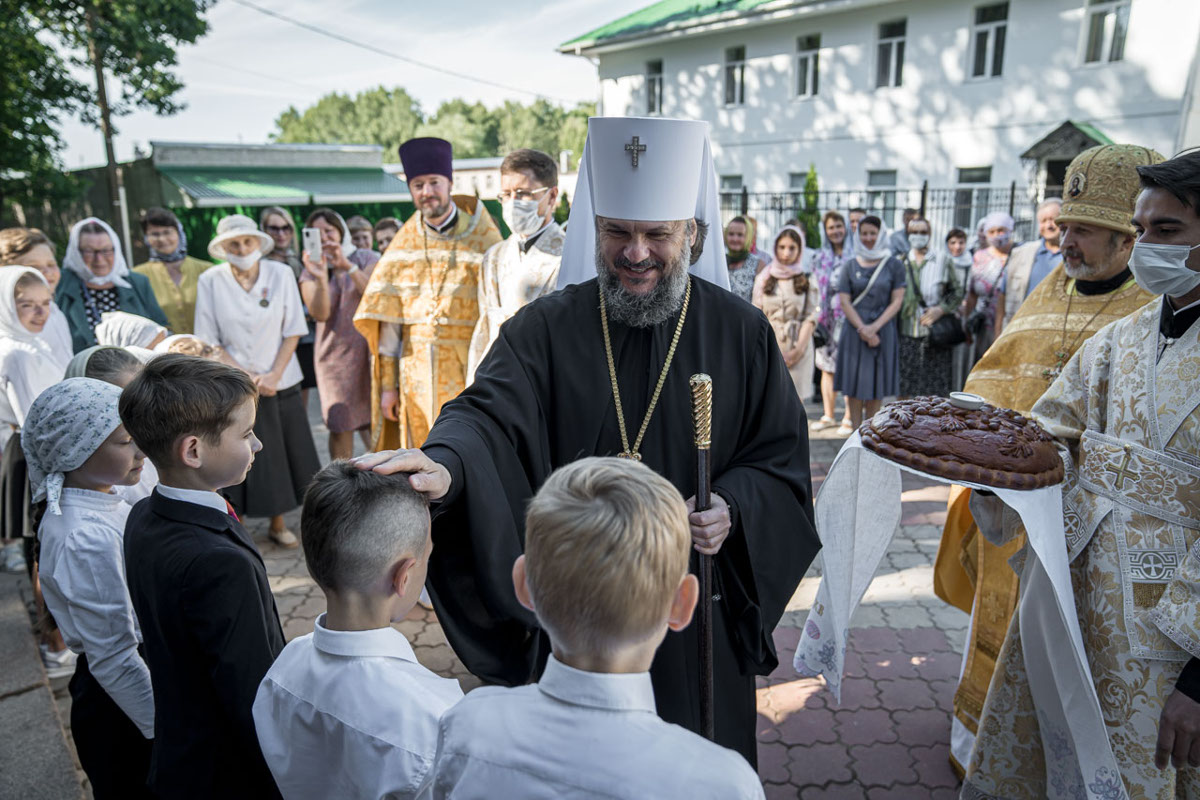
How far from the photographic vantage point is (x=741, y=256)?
7828 millimetres

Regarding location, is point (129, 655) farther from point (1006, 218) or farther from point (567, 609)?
point (1006, 218)

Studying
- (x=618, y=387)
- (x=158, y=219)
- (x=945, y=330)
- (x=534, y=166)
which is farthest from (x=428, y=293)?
(x=945, y=330)

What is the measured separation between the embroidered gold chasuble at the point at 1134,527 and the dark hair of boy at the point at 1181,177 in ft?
1.07

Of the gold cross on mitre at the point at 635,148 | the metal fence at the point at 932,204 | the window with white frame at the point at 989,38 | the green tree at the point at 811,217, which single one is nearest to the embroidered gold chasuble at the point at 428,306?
the gold cross on mitre at the point at 635,148

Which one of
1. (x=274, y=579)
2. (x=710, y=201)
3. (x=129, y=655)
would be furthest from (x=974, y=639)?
(x=274, y=579)

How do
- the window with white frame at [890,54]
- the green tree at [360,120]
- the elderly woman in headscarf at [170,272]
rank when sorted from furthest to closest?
the green tree at [360,120] < the window with white frame at [890,54] < the elderly woman in headscarf at [170,272]

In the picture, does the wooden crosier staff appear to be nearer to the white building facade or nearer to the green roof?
the white building facade

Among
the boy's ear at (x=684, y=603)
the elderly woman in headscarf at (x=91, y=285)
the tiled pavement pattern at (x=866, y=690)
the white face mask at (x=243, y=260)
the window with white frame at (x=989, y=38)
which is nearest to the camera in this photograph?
the boy's ear at (x=684, y=603)

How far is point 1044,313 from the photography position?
3.03 m

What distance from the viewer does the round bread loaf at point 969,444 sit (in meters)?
2.07

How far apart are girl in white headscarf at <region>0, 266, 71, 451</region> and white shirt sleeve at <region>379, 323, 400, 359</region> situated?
1781 mm

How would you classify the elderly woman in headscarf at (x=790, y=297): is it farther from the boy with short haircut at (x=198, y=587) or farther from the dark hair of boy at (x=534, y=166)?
the boy with short haircut at (x=198, y=587)

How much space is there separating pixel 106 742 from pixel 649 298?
2001 millimetres

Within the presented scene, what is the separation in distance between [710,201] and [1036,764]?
2.09m
